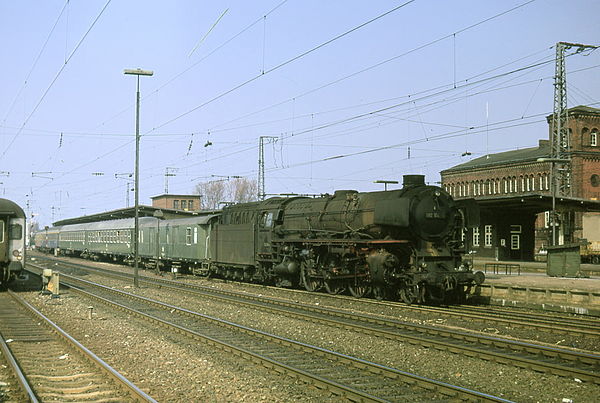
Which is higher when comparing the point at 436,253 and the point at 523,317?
the point at 436,253

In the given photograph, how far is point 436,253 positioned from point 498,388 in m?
9.97

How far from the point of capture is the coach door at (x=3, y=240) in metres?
21.1

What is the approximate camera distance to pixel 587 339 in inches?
507

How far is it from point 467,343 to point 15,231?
1635cm

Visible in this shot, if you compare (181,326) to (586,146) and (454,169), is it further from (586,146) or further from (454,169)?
(454,169)

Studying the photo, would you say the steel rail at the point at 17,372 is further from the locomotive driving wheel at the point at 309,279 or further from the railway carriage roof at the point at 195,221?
the railway carriage roof at the point at 195,221

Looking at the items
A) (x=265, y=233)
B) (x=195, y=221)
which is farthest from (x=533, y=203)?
(x=195, y=221)

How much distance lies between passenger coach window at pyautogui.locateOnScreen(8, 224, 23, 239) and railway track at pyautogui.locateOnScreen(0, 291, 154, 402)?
7.40 metres

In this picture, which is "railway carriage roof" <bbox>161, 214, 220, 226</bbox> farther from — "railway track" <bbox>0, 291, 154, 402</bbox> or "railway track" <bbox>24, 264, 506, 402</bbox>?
"railway track" <bbox>0, 291, 154, 402</bbox>

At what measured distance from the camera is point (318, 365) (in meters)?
10.3

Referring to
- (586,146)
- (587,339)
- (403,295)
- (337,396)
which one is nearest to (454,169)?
(586,146)

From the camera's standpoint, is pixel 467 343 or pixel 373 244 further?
pixel 373 244

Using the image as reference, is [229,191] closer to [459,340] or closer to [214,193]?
[214,193]

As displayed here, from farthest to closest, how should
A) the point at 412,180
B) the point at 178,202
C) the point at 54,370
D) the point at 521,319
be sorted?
the point at 178,202, the point at 412,180, the point at 521,319, the point at 54,370
